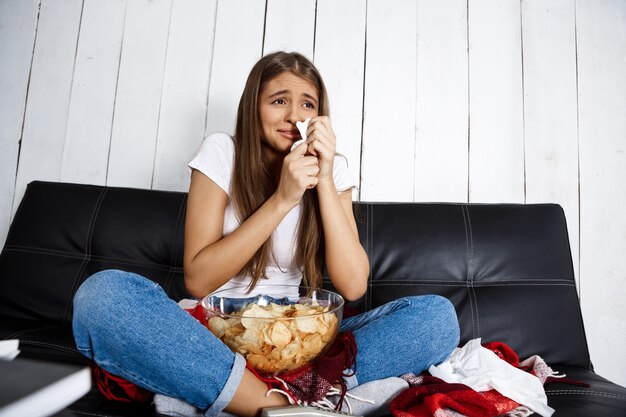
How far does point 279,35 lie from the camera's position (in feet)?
5.59

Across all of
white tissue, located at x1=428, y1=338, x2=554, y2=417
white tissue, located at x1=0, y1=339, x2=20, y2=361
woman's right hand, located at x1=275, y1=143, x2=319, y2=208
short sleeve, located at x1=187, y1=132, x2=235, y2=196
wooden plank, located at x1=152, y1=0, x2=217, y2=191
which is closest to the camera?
white tissue, located at x1=0, y1=339, x2=20, y2=361

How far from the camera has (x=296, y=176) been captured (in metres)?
0.98

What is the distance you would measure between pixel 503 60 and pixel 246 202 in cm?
119

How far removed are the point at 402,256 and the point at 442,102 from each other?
0.72 meters

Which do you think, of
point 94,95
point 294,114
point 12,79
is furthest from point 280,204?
point 12,79

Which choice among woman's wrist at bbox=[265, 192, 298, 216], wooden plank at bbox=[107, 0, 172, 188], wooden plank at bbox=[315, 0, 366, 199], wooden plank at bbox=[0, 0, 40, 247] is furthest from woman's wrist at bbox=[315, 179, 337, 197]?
wooden plank at bbox=[0, 0, 40, 247]

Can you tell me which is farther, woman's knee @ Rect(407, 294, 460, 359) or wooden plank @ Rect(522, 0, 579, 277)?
wooden plank @ Rect(522, 0, 579, 277)

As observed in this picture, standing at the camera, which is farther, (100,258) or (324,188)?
(100,258)

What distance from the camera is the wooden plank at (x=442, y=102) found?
1663mm

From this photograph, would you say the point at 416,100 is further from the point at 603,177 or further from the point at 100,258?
the point at 100,258

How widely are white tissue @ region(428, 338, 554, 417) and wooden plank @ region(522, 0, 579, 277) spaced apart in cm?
91

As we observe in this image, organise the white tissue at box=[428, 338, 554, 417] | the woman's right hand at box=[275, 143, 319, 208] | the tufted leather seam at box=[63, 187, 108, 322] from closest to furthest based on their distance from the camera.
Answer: the white tissue at box=[428, 338, 554, 417] → the woman's right hand at box=[275, 143, 319, 208] → the tufted leather seam at box=[63, 187, 108, 322]

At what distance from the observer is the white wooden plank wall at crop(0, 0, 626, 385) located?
1651 mm

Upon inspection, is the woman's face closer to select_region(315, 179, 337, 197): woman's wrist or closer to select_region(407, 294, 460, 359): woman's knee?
select_region(315, 179, 337, 197): woman's wrist
